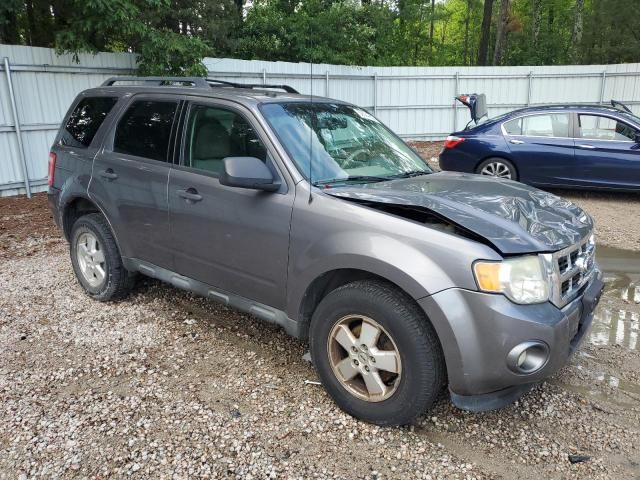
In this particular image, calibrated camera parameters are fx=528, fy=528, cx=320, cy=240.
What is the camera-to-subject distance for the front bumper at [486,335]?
253 cm

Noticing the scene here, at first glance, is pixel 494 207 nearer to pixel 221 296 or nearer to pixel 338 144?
pixel 338 144

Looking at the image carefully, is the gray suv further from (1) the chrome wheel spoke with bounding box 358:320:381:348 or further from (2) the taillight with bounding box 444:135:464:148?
(2) the taillight with bounding box 444:135:464:148

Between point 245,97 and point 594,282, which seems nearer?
point 594,282

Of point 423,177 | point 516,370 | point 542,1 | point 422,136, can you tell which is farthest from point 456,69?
point 542,1

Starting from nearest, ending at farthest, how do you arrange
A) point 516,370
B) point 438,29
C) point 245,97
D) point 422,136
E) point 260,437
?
point 516,370
point 260,437
point 245,97
point 422,136
point 438,29

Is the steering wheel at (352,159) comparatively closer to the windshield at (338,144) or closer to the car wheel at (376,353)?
the windshield at (338,144)

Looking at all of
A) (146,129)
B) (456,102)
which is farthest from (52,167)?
(456,102)

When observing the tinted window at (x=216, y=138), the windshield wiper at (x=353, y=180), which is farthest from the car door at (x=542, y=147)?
the tinted window at (x=216, y=138)

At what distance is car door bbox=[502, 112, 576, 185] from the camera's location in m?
8.48

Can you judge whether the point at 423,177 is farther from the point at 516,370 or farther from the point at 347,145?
the point at 516,370

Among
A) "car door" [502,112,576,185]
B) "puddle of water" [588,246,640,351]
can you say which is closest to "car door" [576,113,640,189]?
"car door" [502,112,576,185]

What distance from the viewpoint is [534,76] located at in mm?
17469

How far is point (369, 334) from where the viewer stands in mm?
2881

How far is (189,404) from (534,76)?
57.4 feet
